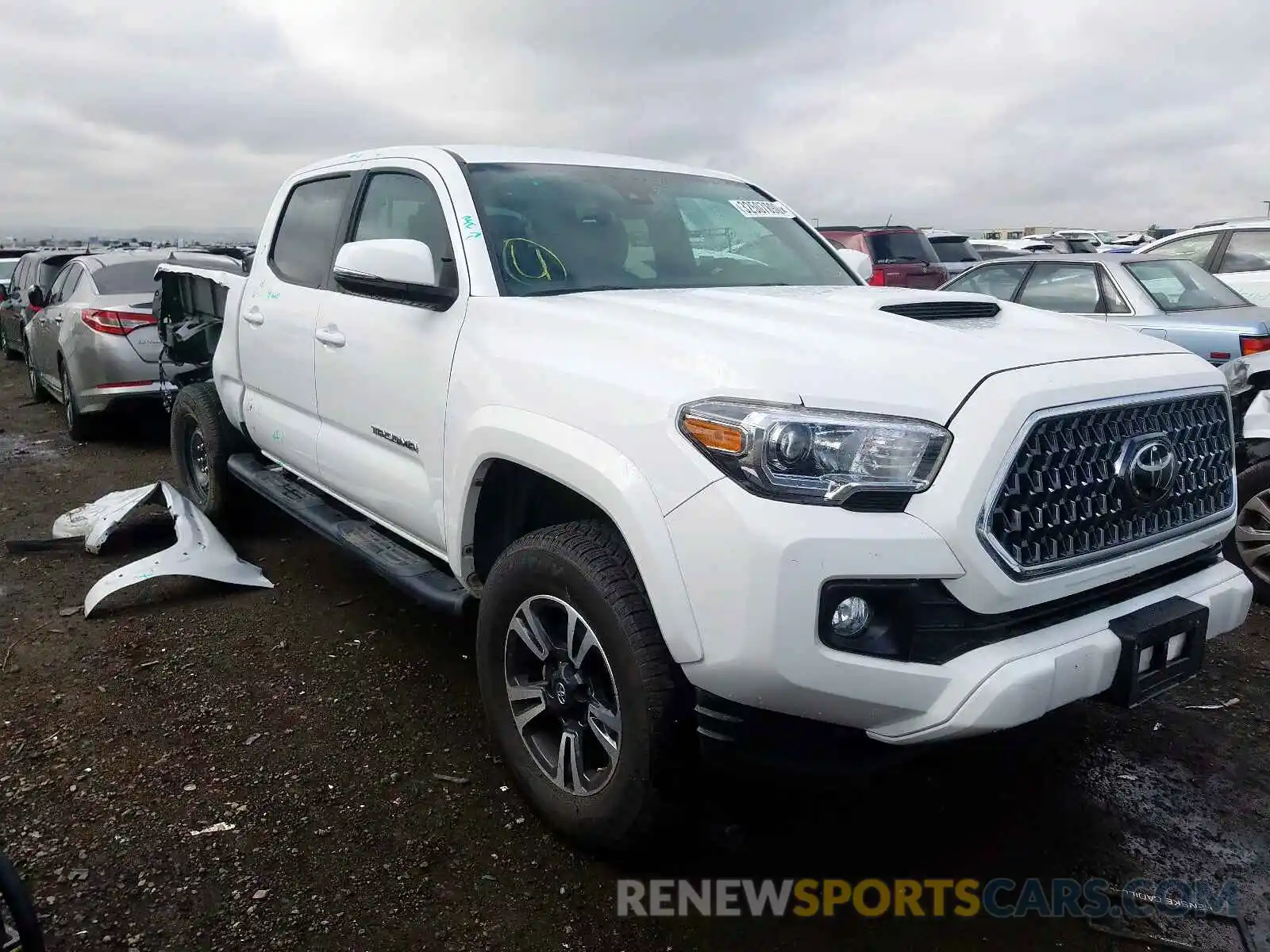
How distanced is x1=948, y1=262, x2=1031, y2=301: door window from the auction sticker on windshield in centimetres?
447

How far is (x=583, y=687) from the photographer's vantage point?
257 centimetres

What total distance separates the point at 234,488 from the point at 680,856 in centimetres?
370

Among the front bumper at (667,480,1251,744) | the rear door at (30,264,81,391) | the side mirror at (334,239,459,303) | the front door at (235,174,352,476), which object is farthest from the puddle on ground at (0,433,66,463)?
the front bumper at (667,480,1251,744)

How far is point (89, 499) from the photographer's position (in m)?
6.61

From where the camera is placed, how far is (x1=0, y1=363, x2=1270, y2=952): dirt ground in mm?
2420

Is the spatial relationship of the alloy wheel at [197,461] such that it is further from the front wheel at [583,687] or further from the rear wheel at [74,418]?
the front wheel at [583,687]

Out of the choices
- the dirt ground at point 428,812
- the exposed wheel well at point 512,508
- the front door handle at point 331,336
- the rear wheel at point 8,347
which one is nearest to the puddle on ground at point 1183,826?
the dirt ground at point 428,812

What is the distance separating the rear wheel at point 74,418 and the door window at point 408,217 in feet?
18.4

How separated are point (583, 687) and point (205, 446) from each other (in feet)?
11.8

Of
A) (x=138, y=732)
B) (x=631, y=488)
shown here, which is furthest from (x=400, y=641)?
(x=631, y=488)

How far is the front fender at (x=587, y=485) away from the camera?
7.01 feet

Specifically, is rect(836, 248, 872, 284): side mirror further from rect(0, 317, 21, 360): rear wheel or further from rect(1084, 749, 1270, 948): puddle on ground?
rect(0, 317, 21, 360): rear wheel

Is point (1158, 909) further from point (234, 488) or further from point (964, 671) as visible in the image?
point (234, 488)

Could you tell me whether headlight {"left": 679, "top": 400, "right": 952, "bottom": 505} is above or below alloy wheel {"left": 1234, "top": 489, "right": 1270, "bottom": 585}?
above
